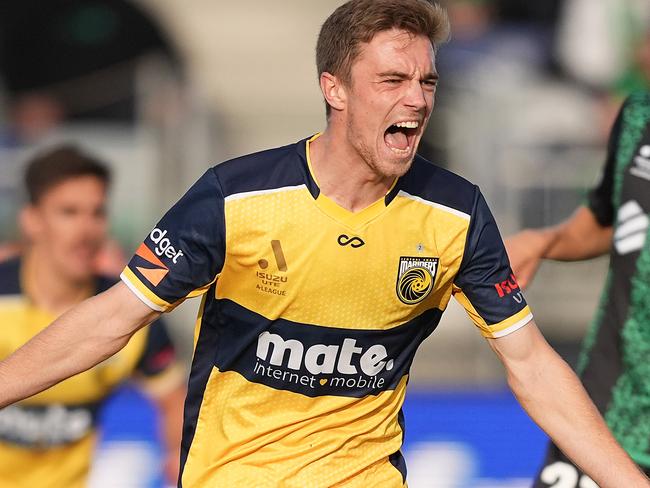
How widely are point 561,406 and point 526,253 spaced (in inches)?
41.3

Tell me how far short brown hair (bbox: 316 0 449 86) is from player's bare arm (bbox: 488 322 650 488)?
99 centimetres

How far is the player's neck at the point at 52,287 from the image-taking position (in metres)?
6.40

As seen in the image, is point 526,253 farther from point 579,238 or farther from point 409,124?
point 409,124

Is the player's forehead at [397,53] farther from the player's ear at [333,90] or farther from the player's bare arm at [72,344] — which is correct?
the player's bare arm at [72,344]

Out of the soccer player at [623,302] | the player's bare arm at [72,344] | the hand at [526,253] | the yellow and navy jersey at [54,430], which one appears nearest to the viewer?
the player's bare arm at [72,344]

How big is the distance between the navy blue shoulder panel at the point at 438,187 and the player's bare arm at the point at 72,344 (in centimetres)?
91

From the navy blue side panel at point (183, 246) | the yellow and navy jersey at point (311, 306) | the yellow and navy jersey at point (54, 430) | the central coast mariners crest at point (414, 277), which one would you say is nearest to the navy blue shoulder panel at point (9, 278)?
the yellow and navy jersey at point (54, 430)

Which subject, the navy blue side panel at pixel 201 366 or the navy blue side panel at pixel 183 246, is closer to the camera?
the navy blue side panel at pixel 183 246

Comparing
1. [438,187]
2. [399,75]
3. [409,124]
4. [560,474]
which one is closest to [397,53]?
[399,75]

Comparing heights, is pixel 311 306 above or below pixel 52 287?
above

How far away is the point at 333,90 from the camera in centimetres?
401

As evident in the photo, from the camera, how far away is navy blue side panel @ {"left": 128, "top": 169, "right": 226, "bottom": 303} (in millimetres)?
3809

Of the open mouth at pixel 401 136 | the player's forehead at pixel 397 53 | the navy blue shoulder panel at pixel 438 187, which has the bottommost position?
the navy blue shoulder panel at pixel 438 187

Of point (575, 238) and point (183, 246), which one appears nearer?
point (183, 246)
